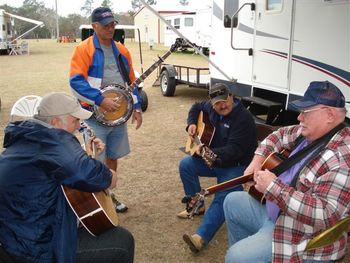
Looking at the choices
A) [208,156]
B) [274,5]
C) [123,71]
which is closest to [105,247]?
[208,156]

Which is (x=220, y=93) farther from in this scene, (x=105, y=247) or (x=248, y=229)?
(x=105, y=247)

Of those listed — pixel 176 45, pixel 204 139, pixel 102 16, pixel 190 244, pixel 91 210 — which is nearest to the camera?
pixel 91 210

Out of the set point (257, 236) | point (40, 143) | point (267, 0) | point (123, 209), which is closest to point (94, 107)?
point (123, 209)

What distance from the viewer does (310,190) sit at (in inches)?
81.7

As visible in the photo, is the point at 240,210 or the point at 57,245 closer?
the point at 57,245

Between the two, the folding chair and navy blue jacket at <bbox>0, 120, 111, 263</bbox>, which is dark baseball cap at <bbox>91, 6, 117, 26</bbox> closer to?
navy blue jacket at <bbox>0, 120, 111, 263</bbox>

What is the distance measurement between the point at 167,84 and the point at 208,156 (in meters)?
7.21

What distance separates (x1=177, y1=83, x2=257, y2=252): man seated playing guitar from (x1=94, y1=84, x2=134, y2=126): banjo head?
0.75 metres

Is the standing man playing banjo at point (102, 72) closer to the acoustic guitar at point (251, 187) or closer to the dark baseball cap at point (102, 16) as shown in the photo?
the dark baseball cap at point (102, 16)

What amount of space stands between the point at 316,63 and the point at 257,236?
298 centimetres

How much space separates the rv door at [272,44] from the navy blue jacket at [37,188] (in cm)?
377

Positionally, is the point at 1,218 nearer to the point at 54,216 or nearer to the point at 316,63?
the point at 54,216

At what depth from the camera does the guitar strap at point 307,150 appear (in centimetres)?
218

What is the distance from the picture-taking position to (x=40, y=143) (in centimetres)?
207
